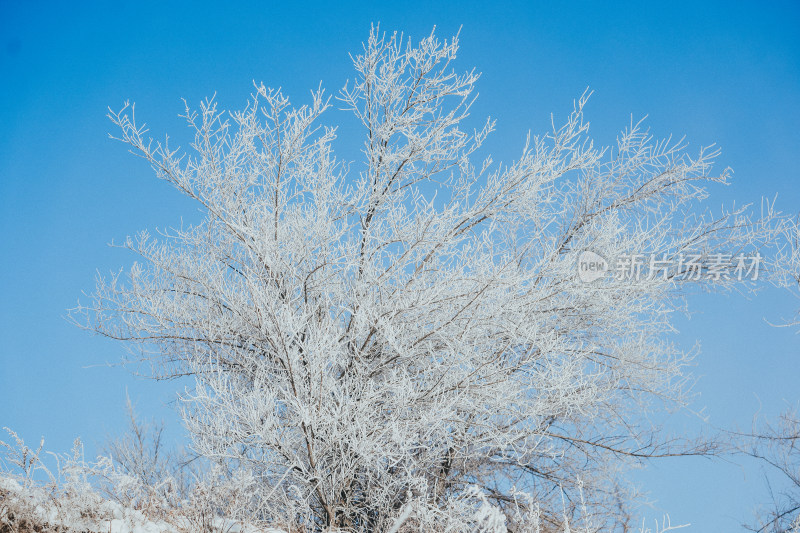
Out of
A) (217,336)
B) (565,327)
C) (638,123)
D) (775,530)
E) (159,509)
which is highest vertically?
(638,123)

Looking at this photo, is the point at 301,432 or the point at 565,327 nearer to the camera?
the point at 301,432

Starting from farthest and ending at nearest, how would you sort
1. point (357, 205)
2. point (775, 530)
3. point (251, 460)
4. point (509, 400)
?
1. point (775, 530)
2. point (357, 205)
3. point (509, 400)
4. point (251, 460)

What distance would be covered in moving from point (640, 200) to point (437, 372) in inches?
166

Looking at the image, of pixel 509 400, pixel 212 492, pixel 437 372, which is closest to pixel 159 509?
pixel 212 492

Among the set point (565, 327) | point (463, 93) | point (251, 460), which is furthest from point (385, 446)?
point (463, 93)

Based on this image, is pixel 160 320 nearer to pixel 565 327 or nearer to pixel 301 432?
pixel 301 432

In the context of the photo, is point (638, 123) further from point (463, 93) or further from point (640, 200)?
point (463, 93)

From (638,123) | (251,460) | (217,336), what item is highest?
(638,123)

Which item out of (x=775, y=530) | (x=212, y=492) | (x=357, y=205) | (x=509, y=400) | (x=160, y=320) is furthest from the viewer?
(x=775, y=530)

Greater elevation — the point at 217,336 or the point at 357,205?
the point at 357,205

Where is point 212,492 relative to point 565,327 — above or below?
below

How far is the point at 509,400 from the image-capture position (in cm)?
707

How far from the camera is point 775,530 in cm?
888

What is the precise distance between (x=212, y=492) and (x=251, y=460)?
6.94ft
